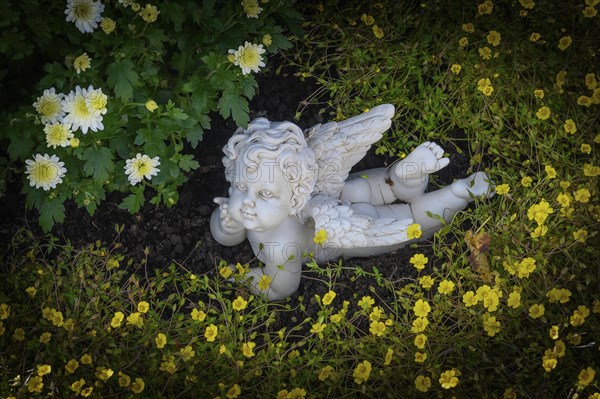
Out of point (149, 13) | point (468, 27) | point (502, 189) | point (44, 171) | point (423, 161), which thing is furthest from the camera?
point (468, 27)

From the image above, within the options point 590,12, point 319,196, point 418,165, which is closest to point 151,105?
point 319,196

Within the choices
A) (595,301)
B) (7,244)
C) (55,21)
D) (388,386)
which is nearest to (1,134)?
(55,21)

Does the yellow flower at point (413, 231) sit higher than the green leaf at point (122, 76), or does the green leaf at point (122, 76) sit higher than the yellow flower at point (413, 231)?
the green leaf at point (122, 76)

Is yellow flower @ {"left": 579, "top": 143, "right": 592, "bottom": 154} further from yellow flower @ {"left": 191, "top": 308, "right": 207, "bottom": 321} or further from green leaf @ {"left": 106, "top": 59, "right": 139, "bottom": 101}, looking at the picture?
green leaf @ {"left": 106, "top": 59, "right": 139, "bottom": 101}

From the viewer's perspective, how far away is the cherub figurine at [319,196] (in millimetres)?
3043

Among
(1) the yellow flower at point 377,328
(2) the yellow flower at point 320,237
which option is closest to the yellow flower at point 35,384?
(2) the yellow flower at point 320,237

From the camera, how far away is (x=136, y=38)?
9.81ft

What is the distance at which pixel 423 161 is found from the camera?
11.0ft

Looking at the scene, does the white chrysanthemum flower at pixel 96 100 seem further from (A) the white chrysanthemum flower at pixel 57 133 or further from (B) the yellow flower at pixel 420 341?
(B) the yellow flower at pixel 420 341

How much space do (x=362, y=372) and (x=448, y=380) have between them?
32cm

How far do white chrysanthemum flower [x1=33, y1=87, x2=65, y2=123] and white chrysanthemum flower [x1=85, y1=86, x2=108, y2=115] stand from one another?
11cm

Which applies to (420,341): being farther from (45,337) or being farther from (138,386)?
(45,337)

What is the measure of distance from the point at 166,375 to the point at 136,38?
1.29 m

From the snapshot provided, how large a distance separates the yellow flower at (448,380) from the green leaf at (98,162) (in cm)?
145
